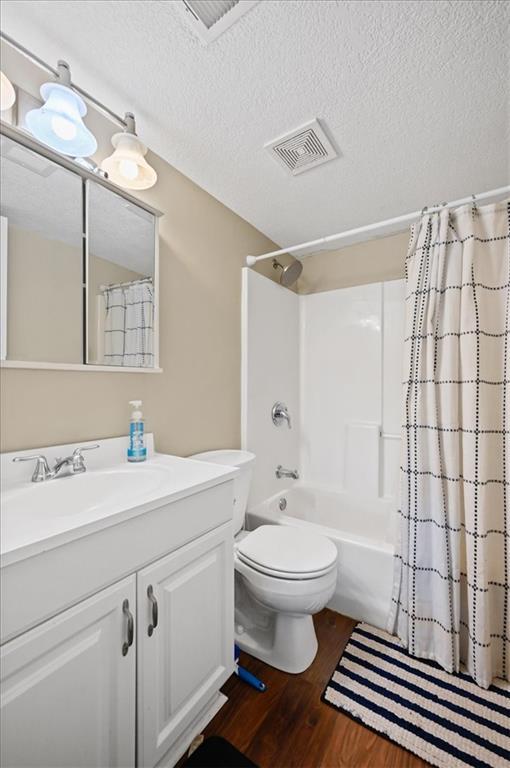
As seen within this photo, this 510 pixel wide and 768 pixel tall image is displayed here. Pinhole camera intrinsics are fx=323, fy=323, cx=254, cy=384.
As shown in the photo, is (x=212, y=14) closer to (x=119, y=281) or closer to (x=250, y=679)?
(x=119, y=281)

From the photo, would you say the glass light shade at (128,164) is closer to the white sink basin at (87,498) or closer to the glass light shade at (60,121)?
the glass light shade at (60,121)

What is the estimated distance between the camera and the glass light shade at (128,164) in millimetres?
1193

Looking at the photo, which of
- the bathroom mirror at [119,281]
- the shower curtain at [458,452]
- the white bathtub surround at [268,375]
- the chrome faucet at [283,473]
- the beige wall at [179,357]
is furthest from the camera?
the chrome faucet at [283,473]

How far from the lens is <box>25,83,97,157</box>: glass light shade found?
101 centimetres

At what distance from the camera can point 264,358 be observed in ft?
7.13

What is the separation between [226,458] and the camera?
1612mm

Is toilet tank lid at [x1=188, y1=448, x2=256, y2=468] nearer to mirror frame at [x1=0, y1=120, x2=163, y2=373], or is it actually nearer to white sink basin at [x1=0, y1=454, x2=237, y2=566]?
white sink basin at [x1=0, y1=454, x2=237, y2=566]

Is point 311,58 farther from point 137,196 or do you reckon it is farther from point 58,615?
point 58,615

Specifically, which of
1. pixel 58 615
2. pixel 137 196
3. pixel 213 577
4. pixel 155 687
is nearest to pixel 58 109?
pixel 137 196

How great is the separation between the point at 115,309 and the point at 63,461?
1.95 ft

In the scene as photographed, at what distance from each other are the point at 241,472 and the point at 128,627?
2.61 ft

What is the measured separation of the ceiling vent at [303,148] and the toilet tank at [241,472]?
1.43 m

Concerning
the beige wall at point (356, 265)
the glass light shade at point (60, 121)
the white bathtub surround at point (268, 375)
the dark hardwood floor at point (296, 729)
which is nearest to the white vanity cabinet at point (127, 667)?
the dark hardwood floor at point (296, 729)

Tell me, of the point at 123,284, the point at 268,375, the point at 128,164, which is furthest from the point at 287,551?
the point at 128,164
